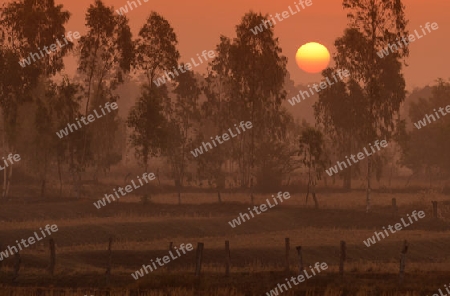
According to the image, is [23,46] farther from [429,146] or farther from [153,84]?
[429,146]

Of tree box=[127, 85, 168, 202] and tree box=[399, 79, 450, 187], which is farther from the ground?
tree box=[127, 85, 168, 202]

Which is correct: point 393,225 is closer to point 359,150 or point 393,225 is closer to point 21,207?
point 21,207

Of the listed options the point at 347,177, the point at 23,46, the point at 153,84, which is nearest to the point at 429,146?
the point at 347,177

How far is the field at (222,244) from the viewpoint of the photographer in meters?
37.3

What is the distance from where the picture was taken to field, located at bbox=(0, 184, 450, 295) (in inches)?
1468

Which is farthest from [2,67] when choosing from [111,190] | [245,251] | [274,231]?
[245,251]

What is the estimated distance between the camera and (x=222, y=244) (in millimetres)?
53781

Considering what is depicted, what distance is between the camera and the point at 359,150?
111 metres
